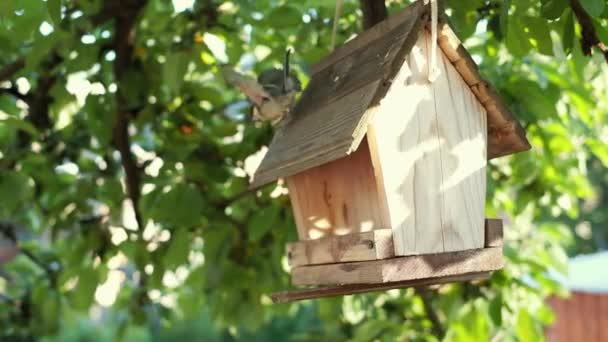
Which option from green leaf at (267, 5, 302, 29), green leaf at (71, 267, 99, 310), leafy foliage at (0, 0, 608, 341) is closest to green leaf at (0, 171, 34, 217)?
leafy foliage at (0, 0, 608, 341)

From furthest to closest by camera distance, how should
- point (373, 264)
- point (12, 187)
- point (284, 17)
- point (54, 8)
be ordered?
point (12, 187), point (284, 17), point (54, 8), point (373, 264)

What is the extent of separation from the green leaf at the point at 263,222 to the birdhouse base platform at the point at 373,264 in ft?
1.94

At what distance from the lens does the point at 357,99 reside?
4.24 ft

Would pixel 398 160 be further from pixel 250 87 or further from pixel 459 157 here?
pixel 250 87

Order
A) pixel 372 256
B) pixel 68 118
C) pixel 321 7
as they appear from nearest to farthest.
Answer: pixel 372 256, pixel 321 7, pixel 68 118

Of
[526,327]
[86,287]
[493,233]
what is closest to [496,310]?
[526,327]

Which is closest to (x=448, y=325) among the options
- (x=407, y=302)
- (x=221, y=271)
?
(x=407, y=302)

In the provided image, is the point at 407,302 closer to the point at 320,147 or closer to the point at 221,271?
the point at 221,271

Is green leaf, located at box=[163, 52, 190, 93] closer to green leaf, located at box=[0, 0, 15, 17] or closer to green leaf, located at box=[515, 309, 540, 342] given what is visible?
green leaf, located at box=[0, 0, 15, 17]

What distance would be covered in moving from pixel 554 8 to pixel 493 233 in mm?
365

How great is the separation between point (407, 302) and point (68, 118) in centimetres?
118

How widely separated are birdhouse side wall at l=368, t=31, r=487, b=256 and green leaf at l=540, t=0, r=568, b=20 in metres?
0.17

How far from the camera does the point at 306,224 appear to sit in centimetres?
151

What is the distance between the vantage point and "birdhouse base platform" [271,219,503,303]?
1.24m
